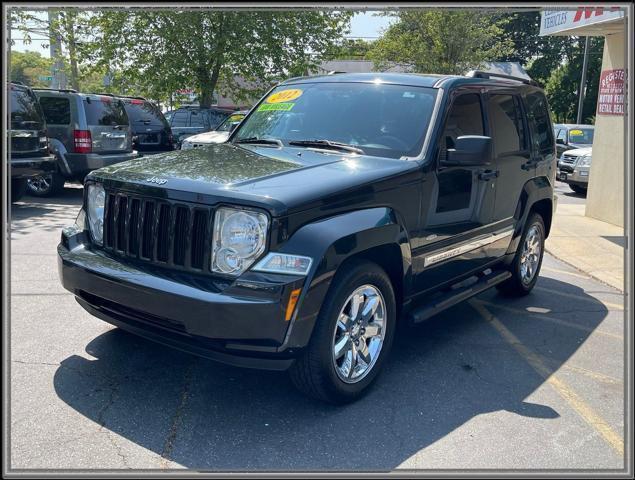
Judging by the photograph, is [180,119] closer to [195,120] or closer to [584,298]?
[195,120]

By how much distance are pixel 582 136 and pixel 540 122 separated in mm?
14748

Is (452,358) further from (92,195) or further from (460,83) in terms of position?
(92,195)

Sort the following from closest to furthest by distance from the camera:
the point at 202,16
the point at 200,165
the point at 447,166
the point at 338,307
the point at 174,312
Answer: the point at 174,312 → the point at 338,307 → the point at 200,165 → the point at 447,166 → the point at 202,16

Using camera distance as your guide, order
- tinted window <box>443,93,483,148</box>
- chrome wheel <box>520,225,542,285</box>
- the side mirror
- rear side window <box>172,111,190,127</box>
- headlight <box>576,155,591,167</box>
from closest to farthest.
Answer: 1. the side mirror
2. tinted window <box>443,93,483,148</box>
3. chrome wheel <box>520,225,542,285</box>
4. headlight <box>576,155,591,167</box>
5. rear side window <box>172,111,190,127</box>

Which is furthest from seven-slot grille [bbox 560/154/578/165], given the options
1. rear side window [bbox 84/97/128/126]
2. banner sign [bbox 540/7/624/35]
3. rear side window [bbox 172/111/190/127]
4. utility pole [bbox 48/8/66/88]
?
utility pole [bbox 48/8/66/88]

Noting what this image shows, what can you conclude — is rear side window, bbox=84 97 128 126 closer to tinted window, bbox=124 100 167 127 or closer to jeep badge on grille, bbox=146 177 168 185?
tinted window, bbox=124 100 167 127

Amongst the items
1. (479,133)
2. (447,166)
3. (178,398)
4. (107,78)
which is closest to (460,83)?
(479,133)

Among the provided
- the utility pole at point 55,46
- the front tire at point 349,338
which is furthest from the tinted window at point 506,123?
the utility pole at point 55,46

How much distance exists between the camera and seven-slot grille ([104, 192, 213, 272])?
11.5 ft

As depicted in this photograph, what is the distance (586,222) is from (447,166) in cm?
784

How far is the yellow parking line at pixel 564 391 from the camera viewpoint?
3.78 meters

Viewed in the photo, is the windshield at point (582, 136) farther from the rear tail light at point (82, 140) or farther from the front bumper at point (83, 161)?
the rear tail light at point (82, 140)

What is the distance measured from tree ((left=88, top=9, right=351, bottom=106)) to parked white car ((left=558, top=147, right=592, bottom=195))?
955 cm

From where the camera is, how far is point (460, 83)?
502 cm
